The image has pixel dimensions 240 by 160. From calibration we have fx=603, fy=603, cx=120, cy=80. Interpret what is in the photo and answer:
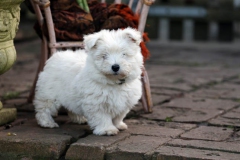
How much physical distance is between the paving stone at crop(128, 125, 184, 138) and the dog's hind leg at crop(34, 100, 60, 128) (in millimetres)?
629

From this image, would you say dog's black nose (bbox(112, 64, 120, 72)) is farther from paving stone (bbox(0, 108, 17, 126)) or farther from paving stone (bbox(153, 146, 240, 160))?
paving stone (bbox(0, 108, 17, 126))


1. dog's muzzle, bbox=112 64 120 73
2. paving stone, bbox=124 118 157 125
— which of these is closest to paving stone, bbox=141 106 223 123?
paving stone, bbox=124 118 157 125

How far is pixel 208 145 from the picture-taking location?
422cm

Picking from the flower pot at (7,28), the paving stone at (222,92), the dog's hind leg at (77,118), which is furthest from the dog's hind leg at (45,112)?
the paving stone at (222,92)

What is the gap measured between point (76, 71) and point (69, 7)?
3.45 ft

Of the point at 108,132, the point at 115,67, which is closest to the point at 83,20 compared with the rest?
the point at 115,67

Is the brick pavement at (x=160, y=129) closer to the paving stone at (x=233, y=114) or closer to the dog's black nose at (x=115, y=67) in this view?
the paving stone at (x=233, y=114)

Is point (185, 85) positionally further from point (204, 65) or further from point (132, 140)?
point (132, 140)

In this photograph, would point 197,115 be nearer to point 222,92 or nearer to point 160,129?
point 160,129

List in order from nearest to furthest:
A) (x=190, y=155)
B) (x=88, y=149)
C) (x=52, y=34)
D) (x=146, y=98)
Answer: (x=190, y=155), (x=88, y=149), (x=52, y=34), (x=146, y=98)

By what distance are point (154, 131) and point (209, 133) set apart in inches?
16.7

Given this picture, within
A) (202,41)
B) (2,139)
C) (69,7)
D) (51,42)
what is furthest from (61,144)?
(202,41)

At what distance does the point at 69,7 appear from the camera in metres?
5.57

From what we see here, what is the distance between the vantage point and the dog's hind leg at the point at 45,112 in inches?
188
